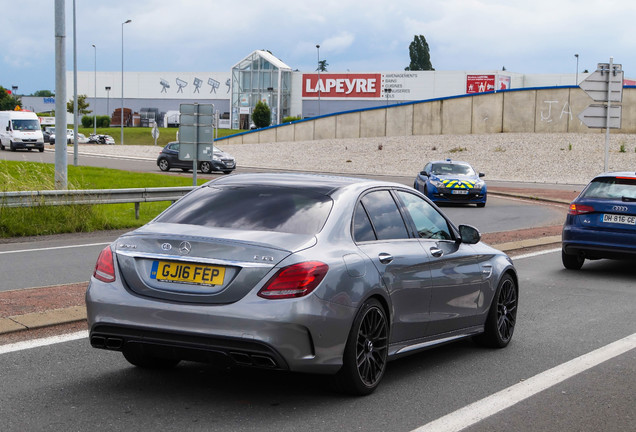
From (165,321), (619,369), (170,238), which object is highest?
(170,238)

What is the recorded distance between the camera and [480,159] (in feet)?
178

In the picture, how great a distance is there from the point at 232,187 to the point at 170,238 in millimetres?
940

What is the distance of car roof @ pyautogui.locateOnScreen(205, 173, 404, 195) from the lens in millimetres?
6207

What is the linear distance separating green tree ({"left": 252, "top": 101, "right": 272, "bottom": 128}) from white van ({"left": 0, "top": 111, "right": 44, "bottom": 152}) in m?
44.5

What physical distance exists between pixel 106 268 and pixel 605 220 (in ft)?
29.1

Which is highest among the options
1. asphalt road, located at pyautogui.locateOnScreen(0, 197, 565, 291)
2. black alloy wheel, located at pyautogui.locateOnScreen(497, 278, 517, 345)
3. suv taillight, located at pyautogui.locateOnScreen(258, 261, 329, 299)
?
suv taillight, located at pyautogui.locateOnScreen(258, 261, 329, 299)

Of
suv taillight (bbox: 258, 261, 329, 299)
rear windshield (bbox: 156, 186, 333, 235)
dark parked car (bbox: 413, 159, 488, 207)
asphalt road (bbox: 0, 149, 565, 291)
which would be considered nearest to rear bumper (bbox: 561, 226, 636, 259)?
asphalt road (bbox: 0, 149, 565, 291)

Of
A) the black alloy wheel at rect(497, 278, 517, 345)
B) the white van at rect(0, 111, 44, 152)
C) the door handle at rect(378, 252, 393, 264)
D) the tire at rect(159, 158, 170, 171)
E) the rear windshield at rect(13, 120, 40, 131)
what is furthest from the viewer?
the rear windshield at rect(13, 120, 40, 131)

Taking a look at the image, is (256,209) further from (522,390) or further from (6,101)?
(6,101)

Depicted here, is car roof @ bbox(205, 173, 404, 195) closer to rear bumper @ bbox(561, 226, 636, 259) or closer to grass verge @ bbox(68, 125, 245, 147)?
rear bumper @ bbox(561, 226, 636, 259)

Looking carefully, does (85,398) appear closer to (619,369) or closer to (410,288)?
(410,288)

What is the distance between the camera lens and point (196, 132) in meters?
19.6

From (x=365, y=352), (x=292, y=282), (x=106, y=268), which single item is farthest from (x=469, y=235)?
(x=106, y=268)

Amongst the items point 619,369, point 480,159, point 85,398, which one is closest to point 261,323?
point 85,398
